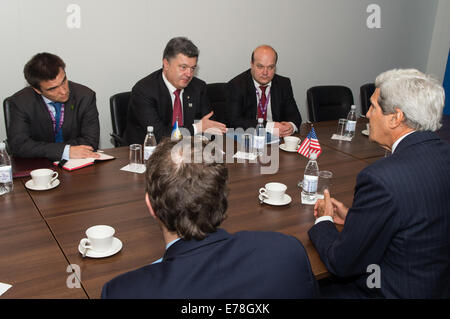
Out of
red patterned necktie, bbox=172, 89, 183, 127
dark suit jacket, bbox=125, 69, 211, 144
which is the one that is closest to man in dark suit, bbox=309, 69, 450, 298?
dark suit jacket, bbox=125, 69, 211, 144

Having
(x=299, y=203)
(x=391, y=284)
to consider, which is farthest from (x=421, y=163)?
(x=299, y=203)

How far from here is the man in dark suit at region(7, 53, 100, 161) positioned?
2.74 m

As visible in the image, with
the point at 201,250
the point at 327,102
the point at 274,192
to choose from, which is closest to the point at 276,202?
Result: the point at 274,192

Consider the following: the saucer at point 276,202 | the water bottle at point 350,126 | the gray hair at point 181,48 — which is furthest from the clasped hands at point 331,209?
the gray hair at point 181,48

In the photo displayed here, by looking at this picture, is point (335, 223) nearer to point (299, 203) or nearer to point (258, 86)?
point (299, 203)

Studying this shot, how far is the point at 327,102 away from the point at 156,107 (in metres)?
1.91

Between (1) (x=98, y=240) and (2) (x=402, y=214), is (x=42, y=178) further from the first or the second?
(2) (x=402, y=214)

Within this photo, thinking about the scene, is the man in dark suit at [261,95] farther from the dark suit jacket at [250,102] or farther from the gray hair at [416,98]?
the gray hair at [416,98]

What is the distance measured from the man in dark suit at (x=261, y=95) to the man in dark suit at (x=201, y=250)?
106 inches

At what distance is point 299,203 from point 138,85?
1.90 m
